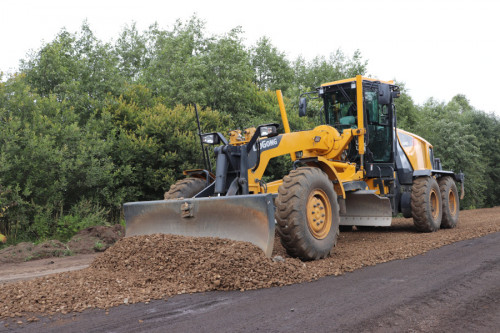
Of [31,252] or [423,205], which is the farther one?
[423,205]

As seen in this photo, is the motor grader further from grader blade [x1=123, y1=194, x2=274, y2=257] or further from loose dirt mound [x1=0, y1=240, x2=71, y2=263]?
loose dirt mound [x1=0, y1=240, x2=71, y2=263]

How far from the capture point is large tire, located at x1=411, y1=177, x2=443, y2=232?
9.37 meters

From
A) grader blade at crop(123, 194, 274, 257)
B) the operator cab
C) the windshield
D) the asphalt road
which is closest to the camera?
the asphalt road

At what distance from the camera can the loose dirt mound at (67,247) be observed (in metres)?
8.69

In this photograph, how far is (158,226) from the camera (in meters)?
6.57

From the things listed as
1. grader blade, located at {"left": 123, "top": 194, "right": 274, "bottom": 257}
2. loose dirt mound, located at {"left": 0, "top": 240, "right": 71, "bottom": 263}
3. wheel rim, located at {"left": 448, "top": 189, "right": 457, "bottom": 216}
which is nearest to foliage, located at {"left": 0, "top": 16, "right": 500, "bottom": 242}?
loose dirt mound, located at {"left": 0, "top": 240, "right": 71, "bottom": 263}

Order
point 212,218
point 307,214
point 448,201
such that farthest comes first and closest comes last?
point 448,201 < point 307,214 < point 212,218

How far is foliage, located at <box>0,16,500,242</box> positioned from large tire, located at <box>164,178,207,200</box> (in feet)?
10.1

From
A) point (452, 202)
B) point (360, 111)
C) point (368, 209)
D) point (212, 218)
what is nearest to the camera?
point (212, 218)

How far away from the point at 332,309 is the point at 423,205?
6.21 meters

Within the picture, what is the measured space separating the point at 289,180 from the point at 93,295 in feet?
9.66

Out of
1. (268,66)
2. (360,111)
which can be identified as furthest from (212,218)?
(268,66)

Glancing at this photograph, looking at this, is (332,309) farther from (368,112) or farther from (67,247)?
(67,247)

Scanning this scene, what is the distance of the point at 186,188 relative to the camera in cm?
770
